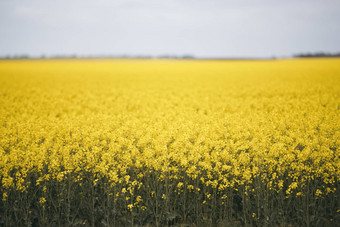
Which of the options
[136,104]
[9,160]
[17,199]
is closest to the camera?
[17,199]

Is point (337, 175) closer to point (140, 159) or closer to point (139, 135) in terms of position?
point (140, 159)

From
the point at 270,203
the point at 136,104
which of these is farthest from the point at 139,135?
the point at 136,104

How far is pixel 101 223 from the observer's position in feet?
21.2

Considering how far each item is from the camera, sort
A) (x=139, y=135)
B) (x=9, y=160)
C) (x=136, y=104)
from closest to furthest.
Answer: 1. (x=9, y=160)
2. (x=139, y=135)
3. (x=136, y=104)

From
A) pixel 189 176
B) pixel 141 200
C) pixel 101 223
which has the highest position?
pixel 189 176

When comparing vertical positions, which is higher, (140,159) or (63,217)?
(140,159)

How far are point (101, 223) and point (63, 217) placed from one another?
0.91m

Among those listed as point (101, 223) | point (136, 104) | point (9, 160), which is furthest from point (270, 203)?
point (136, 104)

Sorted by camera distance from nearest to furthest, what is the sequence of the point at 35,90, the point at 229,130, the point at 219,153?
the point at 219,153 → the point at 229,130 → the point at 35,90

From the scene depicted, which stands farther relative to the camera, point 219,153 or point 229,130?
point 229,130

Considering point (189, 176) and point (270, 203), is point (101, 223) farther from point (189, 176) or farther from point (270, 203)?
point (270, 203)

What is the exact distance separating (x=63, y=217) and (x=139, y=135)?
3.47 meters

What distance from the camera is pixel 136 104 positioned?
57.3 ft

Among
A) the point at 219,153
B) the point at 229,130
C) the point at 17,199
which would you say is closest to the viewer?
the point at 17,199
